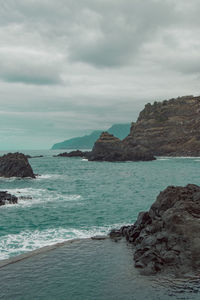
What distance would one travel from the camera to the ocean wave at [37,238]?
76.8 ft

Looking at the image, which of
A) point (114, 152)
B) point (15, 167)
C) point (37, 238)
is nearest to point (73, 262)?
point (37, 238)

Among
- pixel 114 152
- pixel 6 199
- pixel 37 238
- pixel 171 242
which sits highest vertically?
pixel 114 152

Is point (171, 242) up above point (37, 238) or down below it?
above

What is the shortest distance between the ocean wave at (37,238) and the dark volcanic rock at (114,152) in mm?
138920

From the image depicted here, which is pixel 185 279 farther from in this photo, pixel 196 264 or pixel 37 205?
pixel 37 205

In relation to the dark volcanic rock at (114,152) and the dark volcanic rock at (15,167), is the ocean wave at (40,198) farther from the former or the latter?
the dark volcanic rock at (114,152)

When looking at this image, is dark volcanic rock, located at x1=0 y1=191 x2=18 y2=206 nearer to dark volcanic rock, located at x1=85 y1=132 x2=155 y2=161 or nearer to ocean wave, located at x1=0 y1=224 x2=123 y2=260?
ocean wave, located at x1=0 y1=224 x2=123 y2=260

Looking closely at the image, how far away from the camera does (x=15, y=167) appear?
83188 millimetres

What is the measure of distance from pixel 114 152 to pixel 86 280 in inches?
6270

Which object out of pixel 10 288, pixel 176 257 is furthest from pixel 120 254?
pixel 10 288

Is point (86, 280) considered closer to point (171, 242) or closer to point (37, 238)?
point (171, 242)

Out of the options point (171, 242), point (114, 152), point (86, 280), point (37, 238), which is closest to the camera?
point (86, 280)

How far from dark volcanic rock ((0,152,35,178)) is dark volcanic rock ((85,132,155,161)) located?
300 feet

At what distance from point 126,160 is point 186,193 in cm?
14673
